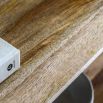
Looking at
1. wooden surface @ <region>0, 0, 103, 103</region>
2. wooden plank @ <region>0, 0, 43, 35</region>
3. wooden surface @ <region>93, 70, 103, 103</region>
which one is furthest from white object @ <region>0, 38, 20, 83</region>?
wooden surface @ <region>93, 70, 103, 103</region>

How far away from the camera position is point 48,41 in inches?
33.0

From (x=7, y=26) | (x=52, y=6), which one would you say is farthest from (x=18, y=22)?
(x=52, y=6)

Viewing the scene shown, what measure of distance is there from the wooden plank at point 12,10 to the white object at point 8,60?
0.14 meters

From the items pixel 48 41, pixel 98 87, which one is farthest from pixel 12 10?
pixel 98 87

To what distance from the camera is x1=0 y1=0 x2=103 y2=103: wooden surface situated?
73 centimetres

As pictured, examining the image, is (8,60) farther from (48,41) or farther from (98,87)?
(98,87)

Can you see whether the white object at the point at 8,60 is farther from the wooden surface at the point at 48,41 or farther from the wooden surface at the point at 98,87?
the wooden surface at the point at 98,87

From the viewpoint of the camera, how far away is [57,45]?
830 millimetres

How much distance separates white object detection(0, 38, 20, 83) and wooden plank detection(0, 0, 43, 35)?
14cm

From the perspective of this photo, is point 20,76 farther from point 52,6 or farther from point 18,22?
point 52,6

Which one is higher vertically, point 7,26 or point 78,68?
point 7,26

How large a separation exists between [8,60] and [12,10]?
0.95 feet

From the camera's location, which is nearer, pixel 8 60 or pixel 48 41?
pixel 8 60

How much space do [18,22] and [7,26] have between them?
0.13 ft
